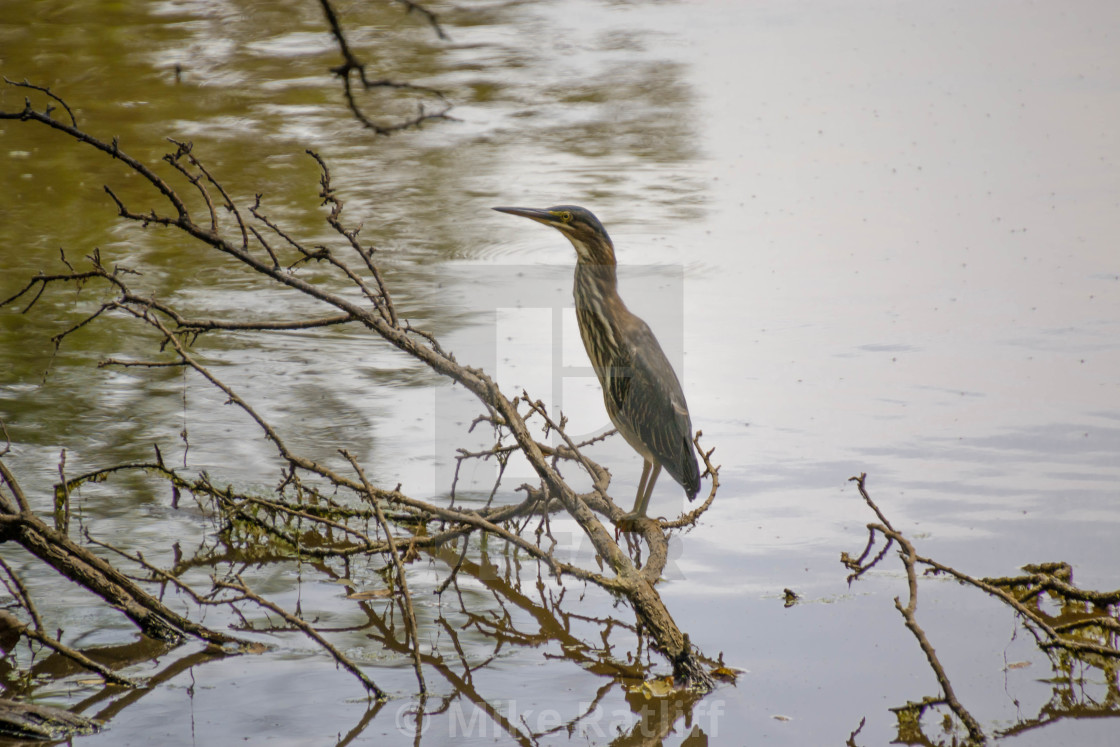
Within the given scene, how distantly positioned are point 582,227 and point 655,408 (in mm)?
843

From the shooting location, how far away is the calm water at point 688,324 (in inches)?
149

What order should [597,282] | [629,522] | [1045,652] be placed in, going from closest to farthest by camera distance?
[1045,652]
[629,522]
[597,282]

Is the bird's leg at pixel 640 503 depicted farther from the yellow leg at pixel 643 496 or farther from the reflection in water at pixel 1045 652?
the reflection in water at pixel 1045 652

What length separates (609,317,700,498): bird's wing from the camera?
14.2 ft

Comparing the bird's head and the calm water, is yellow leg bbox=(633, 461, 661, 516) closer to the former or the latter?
the calm water

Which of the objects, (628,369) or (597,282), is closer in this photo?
(628,369)

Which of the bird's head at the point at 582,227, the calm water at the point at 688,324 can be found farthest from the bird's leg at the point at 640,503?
the bird's head at the point at 582,227

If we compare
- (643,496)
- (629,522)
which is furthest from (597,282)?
(629,522)

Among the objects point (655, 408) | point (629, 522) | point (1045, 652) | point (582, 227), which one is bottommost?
point (1045, 652)

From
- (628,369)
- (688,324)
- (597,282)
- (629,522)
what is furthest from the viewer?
(688,324)

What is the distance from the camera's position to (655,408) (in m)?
4.41

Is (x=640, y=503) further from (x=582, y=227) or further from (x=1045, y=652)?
(x=1045, y=652)

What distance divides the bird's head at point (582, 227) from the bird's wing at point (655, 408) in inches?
14.5

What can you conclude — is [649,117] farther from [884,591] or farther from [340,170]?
[884,591]
